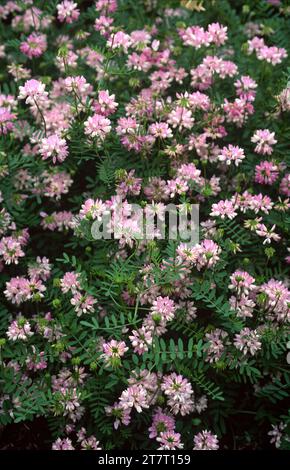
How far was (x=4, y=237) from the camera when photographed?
9.28ft

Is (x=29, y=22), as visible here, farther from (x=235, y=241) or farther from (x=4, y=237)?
(x=235, y=241)

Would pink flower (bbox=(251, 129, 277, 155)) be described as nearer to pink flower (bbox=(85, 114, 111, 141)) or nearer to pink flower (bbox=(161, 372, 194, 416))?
pink flower (bbox=(85, 114, 111, 141))

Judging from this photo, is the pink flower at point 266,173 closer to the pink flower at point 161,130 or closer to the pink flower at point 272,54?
the pink flower at point 161,130

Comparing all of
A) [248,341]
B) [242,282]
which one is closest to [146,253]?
[242,282]

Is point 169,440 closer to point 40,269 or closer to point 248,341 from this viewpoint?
point 248,341

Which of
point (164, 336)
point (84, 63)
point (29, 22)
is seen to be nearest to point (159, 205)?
point (164, 336)

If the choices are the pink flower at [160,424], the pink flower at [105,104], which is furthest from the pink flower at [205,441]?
the pink flower at [105,104]

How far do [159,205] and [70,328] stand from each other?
59cm

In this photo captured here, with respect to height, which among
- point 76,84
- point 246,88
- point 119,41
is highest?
point 119,41

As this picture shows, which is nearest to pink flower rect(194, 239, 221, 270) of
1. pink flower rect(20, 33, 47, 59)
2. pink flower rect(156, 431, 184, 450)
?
pink flower rect(156, 431, 184, 450)

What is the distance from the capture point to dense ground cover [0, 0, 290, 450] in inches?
97.8
